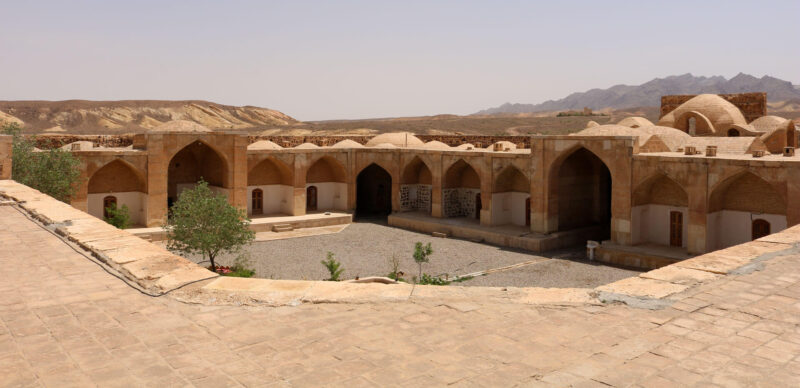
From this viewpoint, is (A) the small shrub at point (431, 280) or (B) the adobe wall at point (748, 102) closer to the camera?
(A) the small shrub at point (431, 280)

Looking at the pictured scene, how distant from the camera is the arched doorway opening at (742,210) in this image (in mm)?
16891

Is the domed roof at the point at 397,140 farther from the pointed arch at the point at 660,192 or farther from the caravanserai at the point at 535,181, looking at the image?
the pointed arch at the point at 660,192

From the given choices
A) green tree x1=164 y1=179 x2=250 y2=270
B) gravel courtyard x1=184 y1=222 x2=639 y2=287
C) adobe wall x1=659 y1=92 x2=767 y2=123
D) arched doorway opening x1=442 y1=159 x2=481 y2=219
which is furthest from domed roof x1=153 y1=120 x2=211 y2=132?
adobe wall x1=659 y1=92 x2=767 y2=123

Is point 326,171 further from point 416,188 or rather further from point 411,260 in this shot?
point 411,260

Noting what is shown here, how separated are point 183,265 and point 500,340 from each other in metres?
3.16

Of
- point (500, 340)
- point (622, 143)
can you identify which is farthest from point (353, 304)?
point (622, 143)

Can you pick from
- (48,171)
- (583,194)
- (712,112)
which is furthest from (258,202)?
(712,112)

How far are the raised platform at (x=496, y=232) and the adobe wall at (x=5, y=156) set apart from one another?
47.4 feet

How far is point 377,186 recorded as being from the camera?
3042 cm

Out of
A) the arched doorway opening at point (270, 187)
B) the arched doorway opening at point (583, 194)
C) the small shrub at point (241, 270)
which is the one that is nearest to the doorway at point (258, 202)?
the arched doorway opening at point (270, 187)

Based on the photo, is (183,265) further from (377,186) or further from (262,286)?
(377,186)

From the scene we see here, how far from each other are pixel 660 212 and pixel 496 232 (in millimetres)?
5556

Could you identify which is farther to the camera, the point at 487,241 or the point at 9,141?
the point at 487,241

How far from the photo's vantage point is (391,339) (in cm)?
419
